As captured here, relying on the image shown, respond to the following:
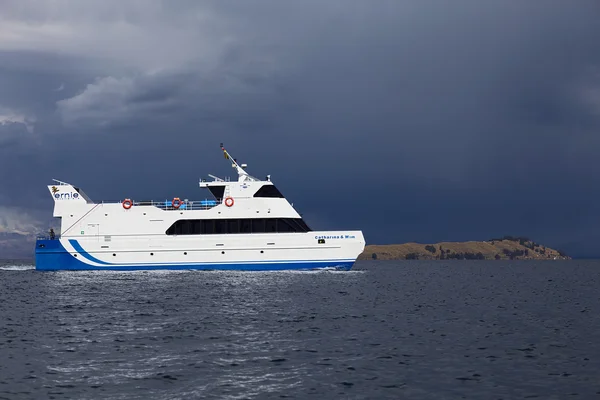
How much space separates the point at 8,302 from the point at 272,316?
14494 mm

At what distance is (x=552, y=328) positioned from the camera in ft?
71.4

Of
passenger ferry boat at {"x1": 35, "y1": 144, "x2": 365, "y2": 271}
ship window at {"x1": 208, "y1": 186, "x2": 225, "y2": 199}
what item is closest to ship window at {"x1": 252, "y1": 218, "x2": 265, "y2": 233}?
A: passenger ferry boat at {"x1": 35, "y1": 144, "x2": 365, "y2": 271}

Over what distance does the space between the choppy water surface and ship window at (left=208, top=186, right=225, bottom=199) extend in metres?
14.6

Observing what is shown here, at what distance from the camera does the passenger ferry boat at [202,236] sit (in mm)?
43375

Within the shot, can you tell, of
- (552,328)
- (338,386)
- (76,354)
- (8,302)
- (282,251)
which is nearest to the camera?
(338,386)

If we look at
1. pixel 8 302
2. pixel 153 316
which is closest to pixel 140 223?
pixel 8 302

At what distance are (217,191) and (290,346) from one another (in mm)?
29642

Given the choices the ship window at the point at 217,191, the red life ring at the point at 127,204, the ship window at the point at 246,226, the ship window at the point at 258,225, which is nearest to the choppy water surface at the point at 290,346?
the ship window at the point at 258,225

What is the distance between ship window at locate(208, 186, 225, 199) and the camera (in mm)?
46062

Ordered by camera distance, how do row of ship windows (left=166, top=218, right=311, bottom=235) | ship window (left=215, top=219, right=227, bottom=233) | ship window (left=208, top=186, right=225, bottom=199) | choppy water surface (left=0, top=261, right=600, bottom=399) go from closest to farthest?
choppy water surface (left=0, top=261, right=600, bottom=399)
row of ship windows (left=166, top=218, right=311, bottom=235)
ship window (left=215, top=219, right=227, bottom=233)
ship window (left=208, top=186, right=225, bottom=199)

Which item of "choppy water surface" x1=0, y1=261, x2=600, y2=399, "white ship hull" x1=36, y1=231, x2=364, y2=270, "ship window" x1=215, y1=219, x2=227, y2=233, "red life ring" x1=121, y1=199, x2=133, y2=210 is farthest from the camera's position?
"red life ring" x1=121, y1=199, x2=133, y2=210

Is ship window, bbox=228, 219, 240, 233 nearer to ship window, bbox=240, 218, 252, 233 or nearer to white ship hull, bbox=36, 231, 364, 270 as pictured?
ship window, bbox=240, 218, 252, 233

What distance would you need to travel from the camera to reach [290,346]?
17.6 meters

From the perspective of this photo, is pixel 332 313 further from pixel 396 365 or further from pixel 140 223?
pixel 140 223
